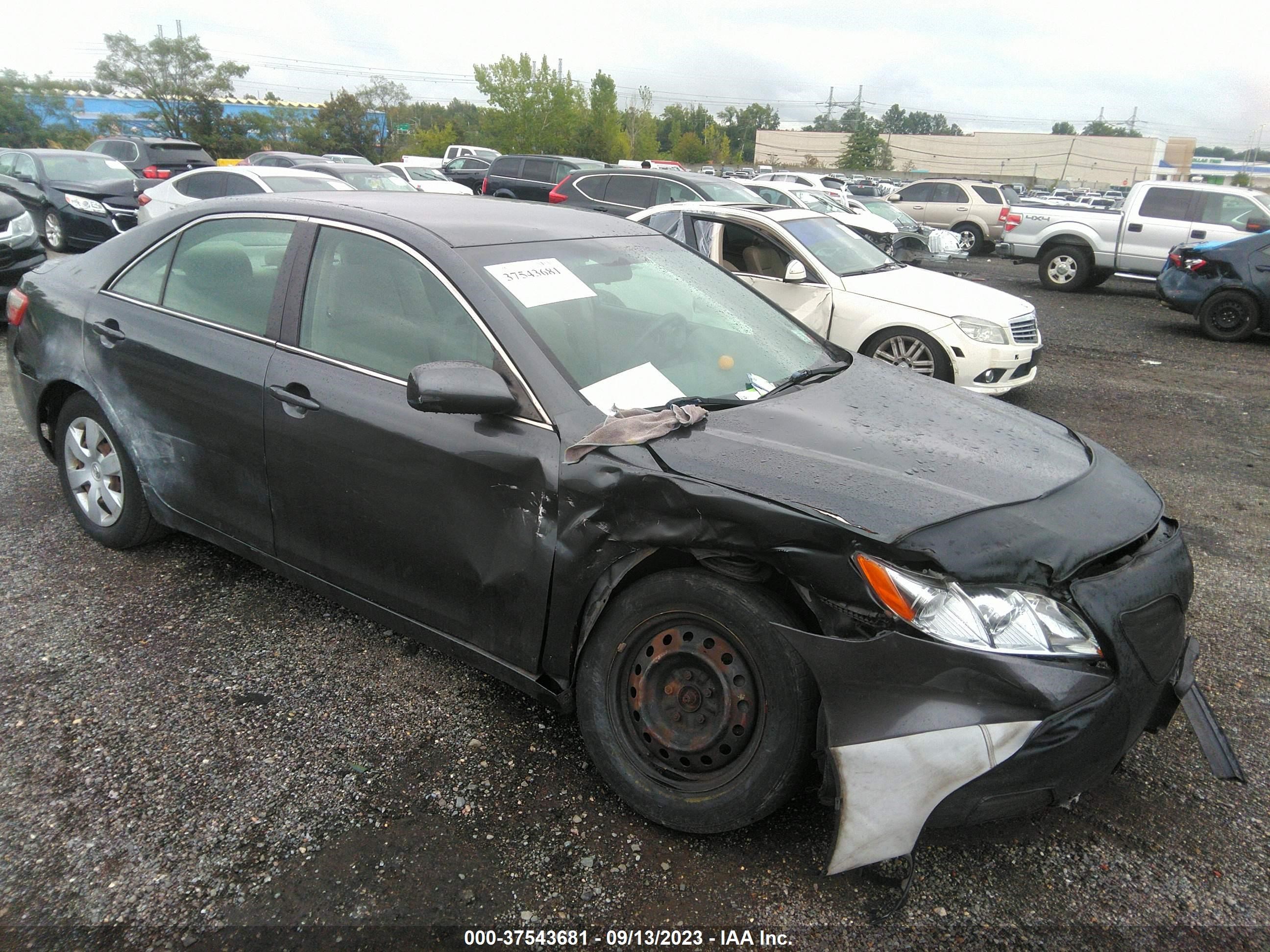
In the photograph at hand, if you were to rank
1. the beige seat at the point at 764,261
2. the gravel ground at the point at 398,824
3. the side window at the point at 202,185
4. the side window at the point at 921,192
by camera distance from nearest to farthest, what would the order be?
the gravel ground at the point at 398,824 → the beige seat at the point at 764,261 → the side window at the point at 202,185 → the side window at the point at 921,192

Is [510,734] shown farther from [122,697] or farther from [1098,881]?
[1098,881]

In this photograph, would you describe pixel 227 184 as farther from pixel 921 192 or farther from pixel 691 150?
pixel 691 150

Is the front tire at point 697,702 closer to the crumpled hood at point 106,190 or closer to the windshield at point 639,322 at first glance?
the windshield at point 639,322

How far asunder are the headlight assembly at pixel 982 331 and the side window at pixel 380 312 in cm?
521

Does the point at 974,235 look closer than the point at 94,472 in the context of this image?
No

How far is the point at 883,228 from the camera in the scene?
1323 centimetres

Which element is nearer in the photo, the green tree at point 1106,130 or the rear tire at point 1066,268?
the rear tire at point 1066,268

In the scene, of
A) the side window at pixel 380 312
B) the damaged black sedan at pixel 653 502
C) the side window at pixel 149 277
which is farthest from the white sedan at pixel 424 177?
the side window at pixel 380 312

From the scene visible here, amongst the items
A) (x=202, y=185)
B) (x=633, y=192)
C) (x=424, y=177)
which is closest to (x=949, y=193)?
(x=633, y=192)

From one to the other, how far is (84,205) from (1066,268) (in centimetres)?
1642

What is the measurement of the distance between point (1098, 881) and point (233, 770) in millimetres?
2556

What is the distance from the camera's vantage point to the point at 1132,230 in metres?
14.3

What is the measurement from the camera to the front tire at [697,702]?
217 centimetres

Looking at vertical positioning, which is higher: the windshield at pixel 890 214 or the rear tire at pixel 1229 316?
the windshield at pixel 890 214
